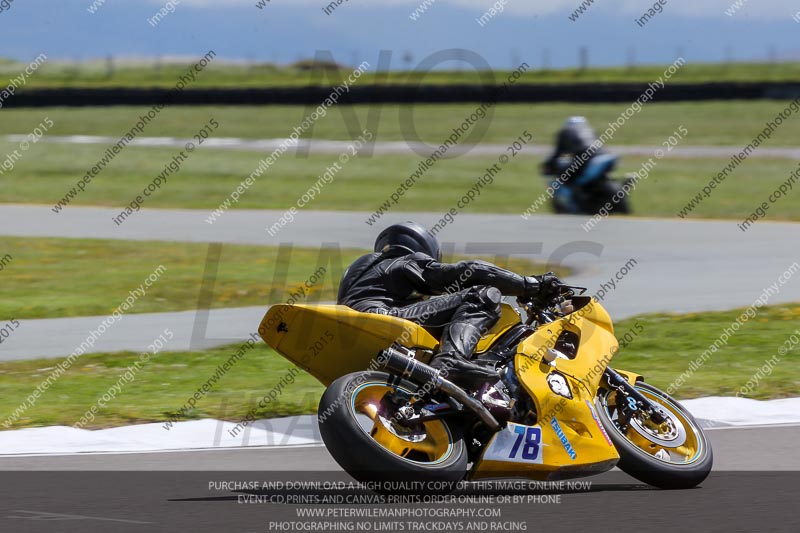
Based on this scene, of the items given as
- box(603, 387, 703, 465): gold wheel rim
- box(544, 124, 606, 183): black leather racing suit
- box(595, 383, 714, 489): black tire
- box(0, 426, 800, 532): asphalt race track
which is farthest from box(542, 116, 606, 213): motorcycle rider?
box(595, 383, 714, 489): black tire

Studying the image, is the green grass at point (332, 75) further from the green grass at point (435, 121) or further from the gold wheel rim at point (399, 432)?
the gold wheel rim at point (399, 432)

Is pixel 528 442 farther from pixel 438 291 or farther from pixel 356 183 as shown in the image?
pixel 356 183

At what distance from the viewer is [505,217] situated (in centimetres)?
2380

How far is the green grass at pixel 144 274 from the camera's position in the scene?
15352 millimetres

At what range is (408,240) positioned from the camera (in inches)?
313

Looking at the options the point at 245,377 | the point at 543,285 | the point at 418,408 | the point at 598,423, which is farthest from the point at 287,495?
the point at 245,377

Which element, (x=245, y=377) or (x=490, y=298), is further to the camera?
(x=245, y=377)

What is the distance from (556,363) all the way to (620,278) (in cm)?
922

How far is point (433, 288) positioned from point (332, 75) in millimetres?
47345

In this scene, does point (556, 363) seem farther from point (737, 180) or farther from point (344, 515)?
point (737, 180)

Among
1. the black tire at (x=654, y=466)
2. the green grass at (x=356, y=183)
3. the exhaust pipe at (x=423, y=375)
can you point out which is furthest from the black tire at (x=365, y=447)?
the green grass at (x=356, y=183)

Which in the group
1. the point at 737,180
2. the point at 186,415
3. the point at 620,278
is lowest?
the point at 737,180

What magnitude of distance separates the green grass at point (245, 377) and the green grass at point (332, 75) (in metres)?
39.2

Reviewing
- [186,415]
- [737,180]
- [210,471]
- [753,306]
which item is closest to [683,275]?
[753,306]
